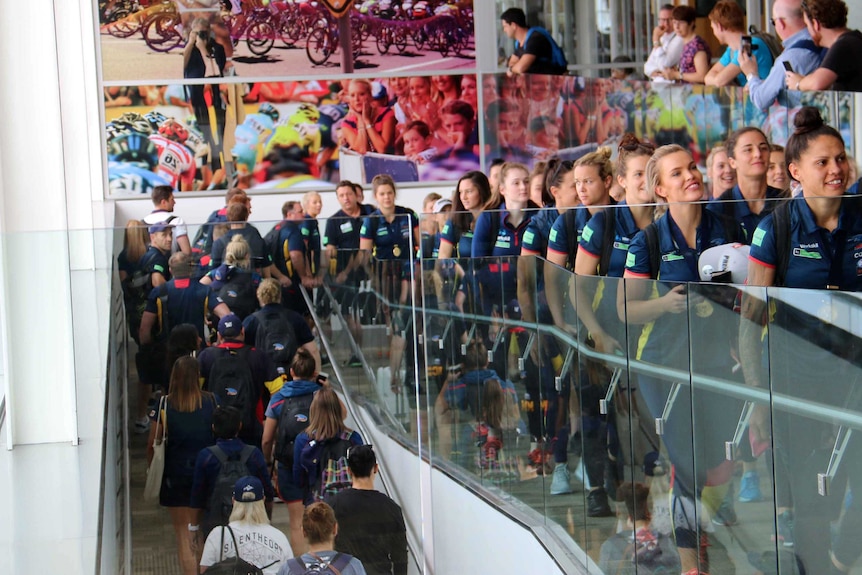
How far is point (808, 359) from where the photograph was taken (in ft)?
10.8

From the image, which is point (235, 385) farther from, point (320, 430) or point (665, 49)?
point (665, 49)

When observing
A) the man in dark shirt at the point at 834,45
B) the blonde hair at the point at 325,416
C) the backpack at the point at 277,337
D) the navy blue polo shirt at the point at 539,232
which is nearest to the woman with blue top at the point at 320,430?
the blonde hair at the point at 325,416

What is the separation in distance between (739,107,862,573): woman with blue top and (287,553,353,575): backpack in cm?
256

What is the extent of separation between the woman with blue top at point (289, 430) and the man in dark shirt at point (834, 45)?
3.23 m

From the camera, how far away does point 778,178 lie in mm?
5672

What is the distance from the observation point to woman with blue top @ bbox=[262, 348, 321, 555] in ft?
18.3

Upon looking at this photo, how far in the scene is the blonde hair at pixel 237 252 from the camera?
18.4 feet

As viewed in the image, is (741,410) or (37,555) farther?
(37,555)

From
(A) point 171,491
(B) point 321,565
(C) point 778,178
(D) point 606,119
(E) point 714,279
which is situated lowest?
(B) point 321,565

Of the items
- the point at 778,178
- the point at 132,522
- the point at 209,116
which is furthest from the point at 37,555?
the point at 209,116

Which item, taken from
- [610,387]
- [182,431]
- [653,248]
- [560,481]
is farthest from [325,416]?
[653,248]

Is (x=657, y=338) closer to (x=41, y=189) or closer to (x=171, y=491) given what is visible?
(x=171, y=491)

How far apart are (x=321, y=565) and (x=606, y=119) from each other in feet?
17.4

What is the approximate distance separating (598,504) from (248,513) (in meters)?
1.69
